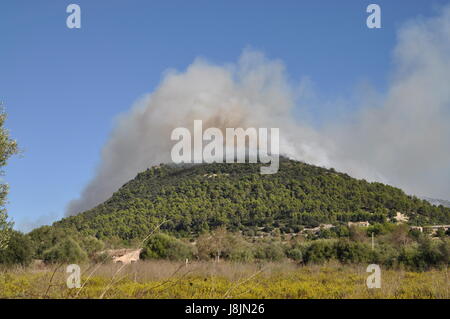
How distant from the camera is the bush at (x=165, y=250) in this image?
2992cm

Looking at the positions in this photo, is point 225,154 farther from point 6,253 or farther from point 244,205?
point 6,253

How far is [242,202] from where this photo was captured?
288 ft

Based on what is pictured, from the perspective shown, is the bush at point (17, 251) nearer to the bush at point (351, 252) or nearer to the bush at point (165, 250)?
the bush at point (165, 250)

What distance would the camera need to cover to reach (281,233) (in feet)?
233

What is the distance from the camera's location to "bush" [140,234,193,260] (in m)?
29.9

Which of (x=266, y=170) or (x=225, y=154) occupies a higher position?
(x=225, y=154)

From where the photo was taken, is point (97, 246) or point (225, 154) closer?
point (97, 246)

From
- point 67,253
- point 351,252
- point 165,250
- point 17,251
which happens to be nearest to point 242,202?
point 165,250

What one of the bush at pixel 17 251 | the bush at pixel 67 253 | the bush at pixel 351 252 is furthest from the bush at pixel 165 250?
the bush at pixel 351 252

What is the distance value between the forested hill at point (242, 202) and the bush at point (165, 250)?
31.0 metres

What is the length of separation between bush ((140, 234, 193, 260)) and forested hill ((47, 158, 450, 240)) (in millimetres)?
31037

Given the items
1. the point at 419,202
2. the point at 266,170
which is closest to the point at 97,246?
the point at 266,170

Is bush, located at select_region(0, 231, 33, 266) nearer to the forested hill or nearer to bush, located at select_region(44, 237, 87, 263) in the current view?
bush, located at select_region(44, 237, 87, 263)
